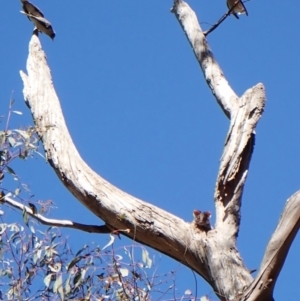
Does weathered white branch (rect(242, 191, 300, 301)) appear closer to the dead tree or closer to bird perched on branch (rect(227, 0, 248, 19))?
the dead tree

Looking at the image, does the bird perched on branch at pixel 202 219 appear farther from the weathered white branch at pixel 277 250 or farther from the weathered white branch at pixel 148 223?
the weathered white branch at pixel 277 250

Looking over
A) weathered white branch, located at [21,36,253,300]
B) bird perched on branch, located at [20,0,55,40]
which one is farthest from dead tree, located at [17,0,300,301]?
bird perched on branch, located at [20,0,55,40]

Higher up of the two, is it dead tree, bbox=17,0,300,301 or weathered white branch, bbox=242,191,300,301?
dead tree, bbox=17,0,300,301

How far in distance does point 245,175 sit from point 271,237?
2.01 feet

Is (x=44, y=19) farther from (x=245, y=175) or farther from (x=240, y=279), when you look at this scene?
(x=240, y=279)

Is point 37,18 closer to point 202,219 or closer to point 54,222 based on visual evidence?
point 54,222

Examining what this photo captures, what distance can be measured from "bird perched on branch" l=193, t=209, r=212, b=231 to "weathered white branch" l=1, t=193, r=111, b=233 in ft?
1.23

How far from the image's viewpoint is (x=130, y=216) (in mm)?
2785

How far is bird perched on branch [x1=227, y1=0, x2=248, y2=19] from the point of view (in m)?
4.96

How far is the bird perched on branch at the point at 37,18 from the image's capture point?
4766 millimetres

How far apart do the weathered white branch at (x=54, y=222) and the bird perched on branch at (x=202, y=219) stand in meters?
0.38

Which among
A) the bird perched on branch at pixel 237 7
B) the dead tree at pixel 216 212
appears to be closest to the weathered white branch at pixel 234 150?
the dead tree at pixel 216 212

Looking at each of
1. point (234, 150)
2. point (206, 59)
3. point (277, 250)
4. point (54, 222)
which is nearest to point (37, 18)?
point (206, 59)

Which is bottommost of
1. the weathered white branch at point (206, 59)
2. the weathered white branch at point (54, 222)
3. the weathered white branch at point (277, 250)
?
the weathered white branch at point (277, 250)
